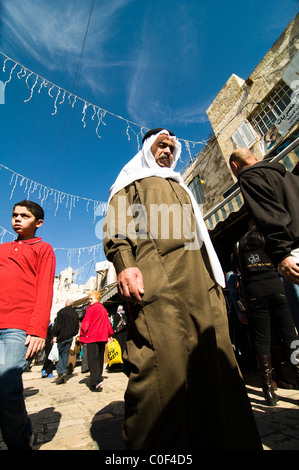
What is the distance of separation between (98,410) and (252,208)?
9.40ft

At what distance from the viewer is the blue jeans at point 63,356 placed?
5589mm

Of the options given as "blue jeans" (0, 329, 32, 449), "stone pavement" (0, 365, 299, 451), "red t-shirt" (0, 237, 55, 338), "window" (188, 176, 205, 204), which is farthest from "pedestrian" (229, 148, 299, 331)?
"window" (188, 176, 205, 204)

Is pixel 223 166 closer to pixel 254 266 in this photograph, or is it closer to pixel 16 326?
pixel 254 266

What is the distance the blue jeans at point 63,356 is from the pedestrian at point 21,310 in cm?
466

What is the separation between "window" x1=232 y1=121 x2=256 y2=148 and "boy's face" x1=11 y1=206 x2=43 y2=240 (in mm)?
8674

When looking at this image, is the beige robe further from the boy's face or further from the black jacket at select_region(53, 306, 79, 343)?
the black jacket at select_region(53, 306, 79, 343)

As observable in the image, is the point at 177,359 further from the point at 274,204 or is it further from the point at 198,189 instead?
the point at 198,189

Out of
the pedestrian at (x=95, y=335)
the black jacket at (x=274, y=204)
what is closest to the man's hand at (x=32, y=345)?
the black jacket at (x=274, y=204)

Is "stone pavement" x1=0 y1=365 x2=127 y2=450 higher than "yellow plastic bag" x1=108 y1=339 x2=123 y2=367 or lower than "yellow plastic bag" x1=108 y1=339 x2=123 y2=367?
lower

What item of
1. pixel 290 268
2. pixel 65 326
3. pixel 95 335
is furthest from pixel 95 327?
pixel 290 268

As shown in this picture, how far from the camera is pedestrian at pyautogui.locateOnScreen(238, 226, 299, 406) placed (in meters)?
2.25

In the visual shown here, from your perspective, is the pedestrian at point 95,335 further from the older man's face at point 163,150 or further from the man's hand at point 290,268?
the man's hand at point 290,268

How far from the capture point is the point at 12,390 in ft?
4.67

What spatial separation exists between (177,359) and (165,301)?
0.27 m
